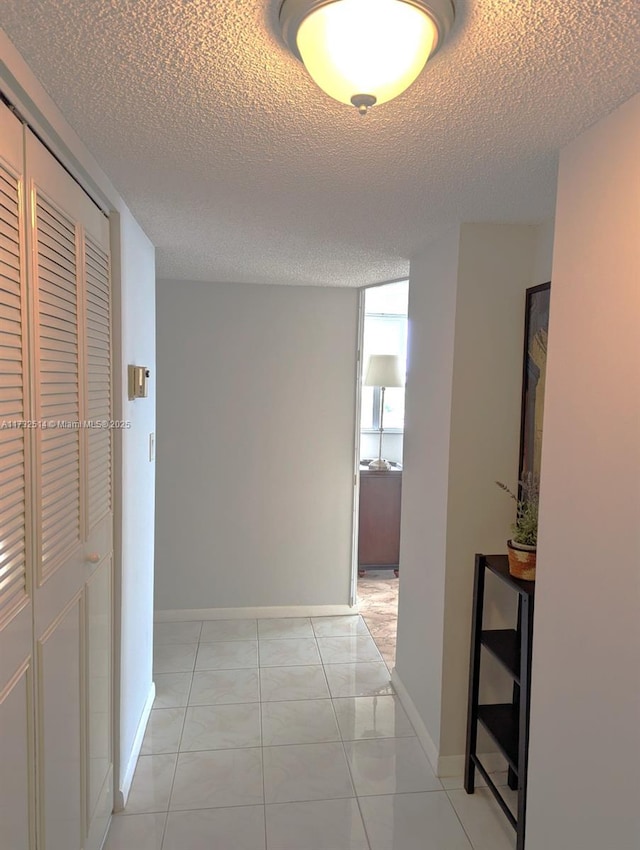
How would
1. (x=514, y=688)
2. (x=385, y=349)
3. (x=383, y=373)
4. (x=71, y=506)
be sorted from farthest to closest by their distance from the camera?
(x=385, y=349), (x=383, y=373), (x=514, y=688), (x=71, y=506)

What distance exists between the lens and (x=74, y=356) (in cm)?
157

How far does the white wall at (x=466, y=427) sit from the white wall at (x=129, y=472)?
4.19 feet

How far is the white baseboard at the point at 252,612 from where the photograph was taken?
3805mm

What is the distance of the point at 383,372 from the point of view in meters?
4.89

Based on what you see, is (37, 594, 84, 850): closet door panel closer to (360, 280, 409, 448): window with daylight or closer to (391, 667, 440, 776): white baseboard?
(391, 667, 440, 776): white baseboard

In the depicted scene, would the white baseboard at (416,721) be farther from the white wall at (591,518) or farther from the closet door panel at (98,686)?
the closet door panel at (98,686)

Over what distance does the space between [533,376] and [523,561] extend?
0.73 m

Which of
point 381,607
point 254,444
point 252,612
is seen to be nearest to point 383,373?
point 254,444

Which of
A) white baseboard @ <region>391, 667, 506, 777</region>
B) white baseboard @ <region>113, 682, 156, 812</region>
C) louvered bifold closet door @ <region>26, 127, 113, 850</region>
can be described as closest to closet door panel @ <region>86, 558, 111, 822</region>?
louvered bifold closet door @ <region>26, 127, 113, 850</region>

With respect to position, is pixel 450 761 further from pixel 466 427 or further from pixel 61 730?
pixel 61 730

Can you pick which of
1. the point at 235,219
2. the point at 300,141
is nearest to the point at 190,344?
the point at 235,219

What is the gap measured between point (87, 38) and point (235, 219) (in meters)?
1.15

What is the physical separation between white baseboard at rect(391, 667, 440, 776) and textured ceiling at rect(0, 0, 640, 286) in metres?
2.20

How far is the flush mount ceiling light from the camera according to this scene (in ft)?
2.92
